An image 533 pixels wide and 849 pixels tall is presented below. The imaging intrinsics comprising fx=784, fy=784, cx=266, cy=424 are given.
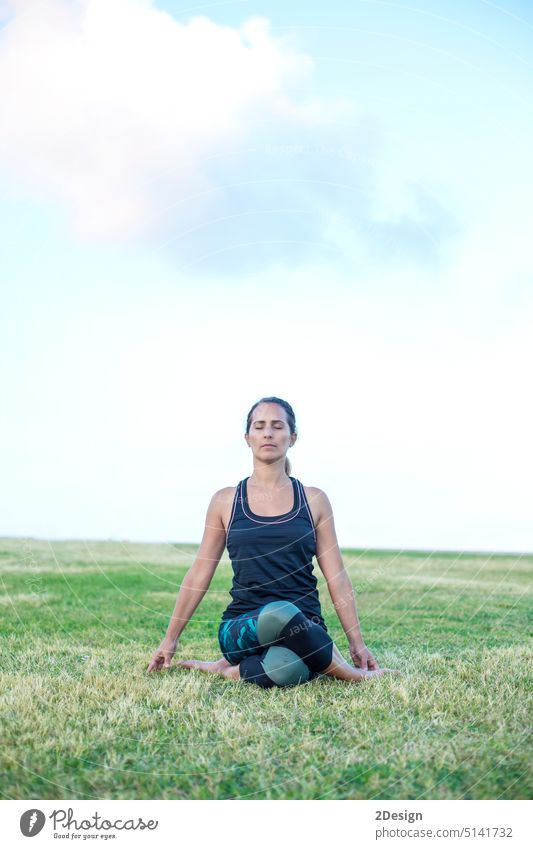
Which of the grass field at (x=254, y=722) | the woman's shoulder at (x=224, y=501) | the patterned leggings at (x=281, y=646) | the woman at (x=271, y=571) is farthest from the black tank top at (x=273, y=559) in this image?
the grass field at (x=254, y=722)

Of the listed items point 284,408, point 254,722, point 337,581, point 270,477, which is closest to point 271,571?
point 337,581

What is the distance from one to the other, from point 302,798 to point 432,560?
14274 mm

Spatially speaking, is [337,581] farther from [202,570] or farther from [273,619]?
[202,570]

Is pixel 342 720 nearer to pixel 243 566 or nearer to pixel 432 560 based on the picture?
pixel 243 566

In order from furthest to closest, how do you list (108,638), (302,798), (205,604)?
(205,604) < (108,638) < (302,798)

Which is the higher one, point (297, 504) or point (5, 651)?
point (297, 504)

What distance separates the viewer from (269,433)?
19.4 feet

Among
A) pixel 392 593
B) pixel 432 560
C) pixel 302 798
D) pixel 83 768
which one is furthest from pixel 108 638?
pixel 432 560

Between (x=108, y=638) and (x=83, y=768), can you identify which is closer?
(x=83, y=768)

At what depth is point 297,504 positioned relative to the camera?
599 cm

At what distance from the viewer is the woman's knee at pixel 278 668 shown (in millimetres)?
5203

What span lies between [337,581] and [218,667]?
1087 millimetres

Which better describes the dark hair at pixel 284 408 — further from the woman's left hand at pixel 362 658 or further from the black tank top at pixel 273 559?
the woman's left hand at pixel 362 658
